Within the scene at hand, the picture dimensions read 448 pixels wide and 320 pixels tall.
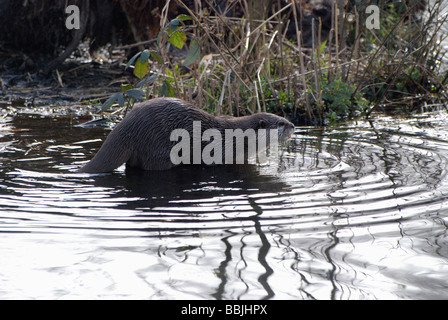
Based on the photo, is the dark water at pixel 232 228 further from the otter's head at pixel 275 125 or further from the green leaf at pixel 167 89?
the green leaf at pixel 167 89

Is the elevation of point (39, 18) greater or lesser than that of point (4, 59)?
greater

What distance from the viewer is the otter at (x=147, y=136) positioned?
392 cm

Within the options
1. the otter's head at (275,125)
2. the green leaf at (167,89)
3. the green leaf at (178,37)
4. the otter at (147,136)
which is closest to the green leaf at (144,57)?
the green leaf at (178,37)

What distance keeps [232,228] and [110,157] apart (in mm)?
1501

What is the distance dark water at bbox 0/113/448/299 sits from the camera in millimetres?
2076

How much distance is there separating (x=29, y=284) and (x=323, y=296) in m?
1.01

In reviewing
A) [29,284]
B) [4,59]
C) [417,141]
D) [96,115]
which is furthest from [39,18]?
[29,284]

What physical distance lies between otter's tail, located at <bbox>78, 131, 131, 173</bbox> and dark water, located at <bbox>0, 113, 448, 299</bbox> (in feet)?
0.27

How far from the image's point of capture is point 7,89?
7.23 m

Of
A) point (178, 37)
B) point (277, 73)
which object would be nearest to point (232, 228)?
point (178, 37)

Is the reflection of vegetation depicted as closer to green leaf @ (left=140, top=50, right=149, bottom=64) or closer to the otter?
green leaf @ (left=140, top=50, right=149, bottom=64)
